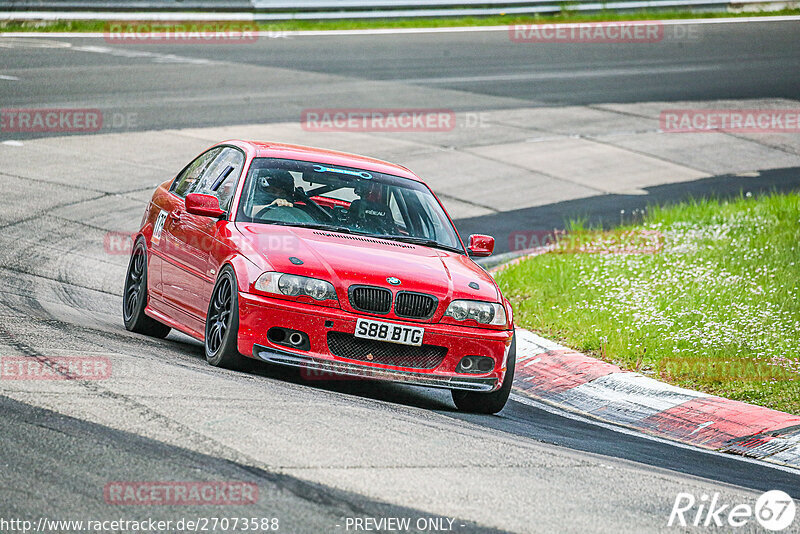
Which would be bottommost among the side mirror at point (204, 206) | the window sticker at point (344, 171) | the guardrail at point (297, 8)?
the side mirror at point (204, 206)

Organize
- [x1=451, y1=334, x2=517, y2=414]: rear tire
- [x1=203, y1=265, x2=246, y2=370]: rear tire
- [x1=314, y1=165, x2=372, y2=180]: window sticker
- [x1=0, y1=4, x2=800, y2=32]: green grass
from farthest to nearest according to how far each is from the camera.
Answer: [x1=0, y1=4, x2=800, y2=32]: green grass, [x1=314, y1=165, x2=372, y2=180]: window sticker, [x1=451, y1=334, x2=517, y2=414]: rear tire, [x1=203, y1=265, x2=246, y2=370]: rear tire

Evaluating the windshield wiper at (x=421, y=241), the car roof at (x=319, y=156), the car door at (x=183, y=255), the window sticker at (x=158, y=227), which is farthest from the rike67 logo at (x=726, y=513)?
the window sticker at (x=158, y=227)

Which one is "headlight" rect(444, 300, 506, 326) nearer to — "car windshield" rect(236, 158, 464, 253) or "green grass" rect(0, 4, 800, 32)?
"car windshield" rect(236, 158, 464, 253)

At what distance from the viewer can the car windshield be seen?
27.2 feet

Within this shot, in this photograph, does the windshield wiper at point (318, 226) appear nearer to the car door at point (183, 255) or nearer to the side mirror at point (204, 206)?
the side mirror at point (204, 206)

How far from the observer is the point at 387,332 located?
7.36 metres

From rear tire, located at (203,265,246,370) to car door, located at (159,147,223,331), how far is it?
0.91 feet

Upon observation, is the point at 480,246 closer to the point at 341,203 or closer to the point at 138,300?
the point at 341,203

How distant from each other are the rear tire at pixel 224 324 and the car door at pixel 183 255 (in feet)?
0.91

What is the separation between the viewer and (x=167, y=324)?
8.75 metres

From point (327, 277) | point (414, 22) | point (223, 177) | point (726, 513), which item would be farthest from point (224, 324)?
point (414, 22)

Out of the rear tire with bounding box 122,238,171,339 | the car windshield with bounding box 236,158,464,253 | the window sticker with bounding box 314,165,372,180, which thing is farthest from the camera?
the rear tire with bounding box 122,238,171,339

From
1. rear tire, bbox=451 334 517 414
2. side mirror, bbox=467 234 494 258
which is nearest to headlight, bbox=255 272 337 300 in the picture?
rear tire, bbox=451 334 517 414

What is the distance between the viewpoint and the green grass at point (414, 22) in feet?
85.8
